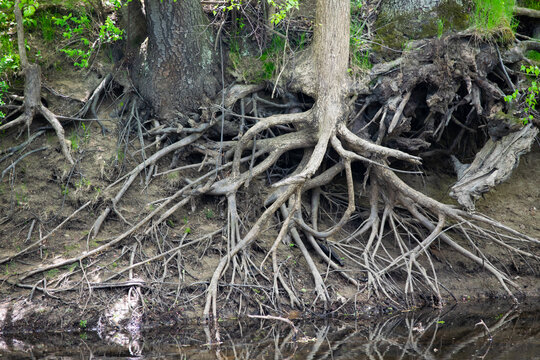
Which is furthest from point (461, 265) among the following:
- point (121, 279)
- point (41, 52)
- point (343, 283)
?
point (41, 52)

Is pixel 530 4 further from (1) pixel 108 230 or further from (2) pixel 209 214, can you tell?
(1) pixel 108 230

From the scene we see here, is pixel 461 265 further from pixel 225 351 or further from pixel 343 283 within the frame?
pixel 225 351

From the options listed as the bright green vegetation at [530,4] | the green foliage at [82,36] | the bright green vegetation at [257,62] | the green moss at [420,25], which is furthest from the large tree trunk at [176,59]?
the bright green vegetation at [530,4]

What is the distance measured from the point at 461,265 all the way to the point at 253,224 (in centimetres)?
265

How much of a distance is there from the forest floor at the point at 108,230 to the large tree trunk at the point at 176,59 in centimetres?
64

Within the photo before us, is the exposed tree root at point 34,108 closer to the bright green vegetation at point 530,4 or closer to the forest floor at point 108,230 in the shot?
the forest floor at point 108,230

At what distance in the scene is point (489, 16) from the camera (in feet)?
25.5

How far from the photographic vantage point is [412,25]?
7918mm

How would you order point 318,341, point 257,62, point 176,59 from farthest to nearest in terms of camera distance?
1. point 257,62
2. point 176,59
3. point 318,341

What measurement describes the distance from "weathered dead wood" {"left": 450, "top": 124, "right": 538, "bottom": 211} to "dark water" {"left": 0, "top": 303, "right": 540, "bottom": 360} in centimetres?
139

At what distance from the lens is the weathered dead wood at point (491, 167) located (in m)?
7.14

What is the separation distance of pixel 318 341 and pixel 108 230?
284cm

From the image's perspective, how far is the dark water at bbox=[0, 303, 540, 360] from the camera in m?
5.48

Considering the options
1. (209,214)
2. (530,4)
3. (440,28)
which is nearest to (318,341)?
(209,214)
